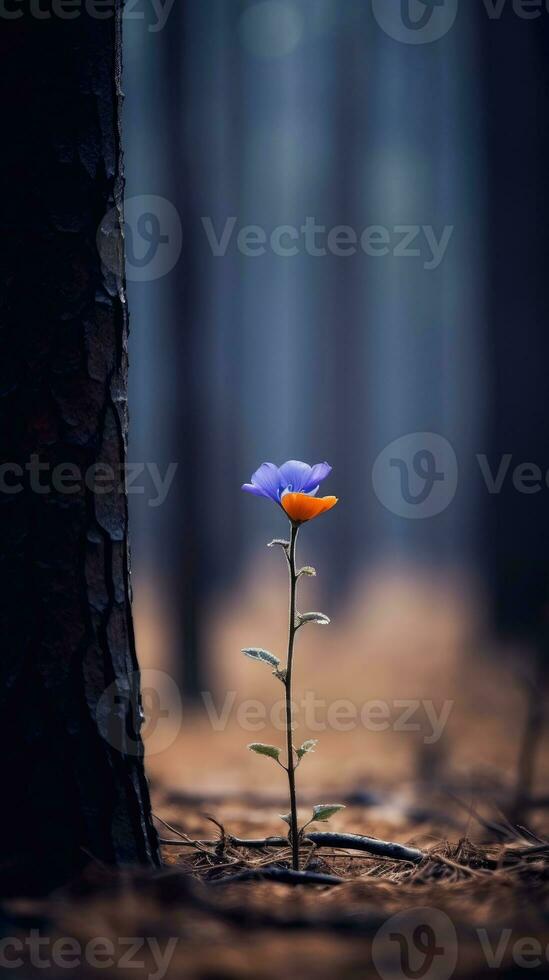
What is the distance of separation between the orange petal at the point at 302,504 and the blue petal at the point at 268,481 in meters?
0.08

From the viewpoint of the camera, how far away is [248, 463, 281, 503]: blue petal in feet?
4.89

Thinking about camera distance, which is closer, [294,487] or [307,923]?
[307,923]

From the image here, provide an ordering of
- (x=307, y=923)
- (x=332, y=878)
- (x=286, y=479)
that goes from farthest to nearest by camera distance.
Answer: (x=286, y=479) → (x=332, y=878) → (x=307, y=923)

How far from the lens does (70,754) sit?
53.5 inches

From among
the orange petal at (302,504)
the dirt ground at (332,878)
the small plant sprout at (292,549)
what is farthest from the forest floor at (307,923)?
the orange petal at (302,504)

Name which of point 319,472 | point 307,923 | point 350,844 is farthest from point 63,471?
point 350,844

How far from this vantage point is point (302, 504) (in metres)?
1.42

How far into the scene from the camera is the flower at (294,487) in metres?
1.42

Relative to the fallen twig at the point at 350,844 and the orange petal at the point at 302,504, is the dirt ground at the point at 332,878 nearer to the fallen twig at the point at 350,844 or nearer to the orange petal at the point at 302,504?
the fallen twig at the point at 350,844

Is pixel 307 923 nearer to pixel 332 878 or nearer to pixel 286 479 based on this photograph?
pixel 332 878

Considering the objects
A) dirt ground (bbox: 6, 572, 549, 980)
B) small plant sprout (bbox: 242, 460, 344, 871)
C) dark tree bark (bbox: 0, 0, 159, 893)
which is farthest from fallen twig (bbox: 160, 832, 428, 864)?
dark tree bark (bbox: 0, 0, 159, 893)

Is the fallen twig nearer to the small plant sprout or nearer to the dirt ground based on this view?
the dirt ground

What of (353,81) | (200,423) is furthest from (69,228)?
(353,81)

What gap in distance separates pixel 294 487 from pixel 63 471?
48 centimetres
